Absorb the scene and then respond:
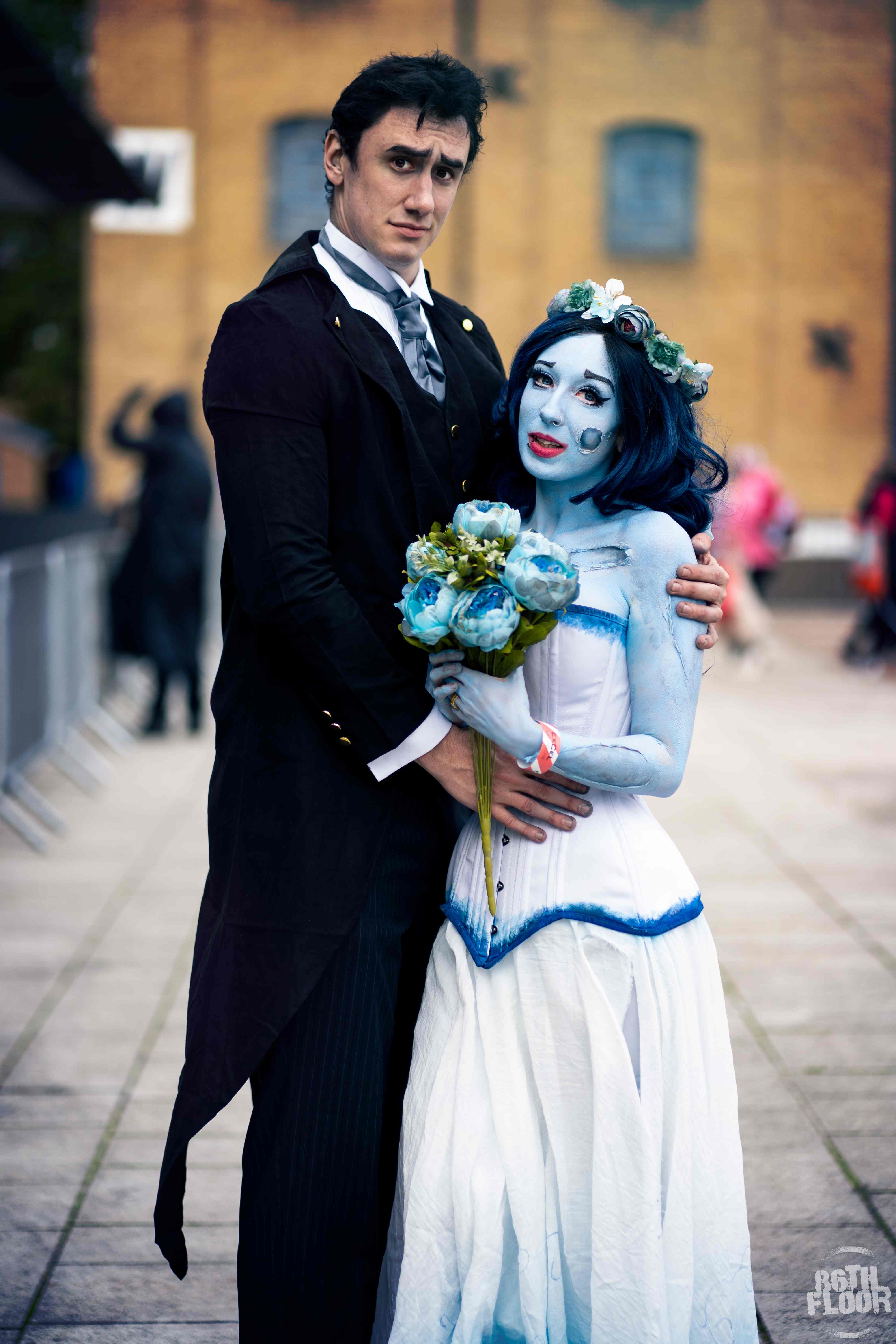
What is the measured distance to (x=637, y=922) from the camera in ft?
7.39

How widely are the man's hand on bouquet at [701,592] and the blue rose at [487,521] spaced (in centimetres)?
29

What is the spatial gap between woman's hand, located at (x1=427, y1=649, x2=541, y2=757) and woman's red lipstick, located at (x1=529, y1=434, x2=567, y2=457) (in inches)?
13.8

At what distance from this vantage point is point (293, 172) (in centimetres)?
1872

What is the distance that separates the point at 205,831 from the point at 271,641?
4955 millimetres

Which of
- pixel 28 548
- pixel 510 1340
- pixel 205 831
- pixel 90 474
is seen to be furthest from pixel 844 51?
pixel 510 1340

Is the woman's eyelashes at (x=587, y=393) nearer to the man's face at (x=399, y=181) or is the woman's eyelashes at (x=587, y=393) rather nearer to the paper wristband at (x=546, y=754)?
the man's face at (x=399, y=181)

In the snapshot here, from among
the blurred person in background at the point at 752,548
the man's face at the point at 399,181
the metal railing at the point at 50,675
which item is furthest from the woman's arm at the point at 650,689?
the blurred person in background at the point at 752,548

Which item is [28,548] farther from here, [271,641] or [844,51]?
[844,51]

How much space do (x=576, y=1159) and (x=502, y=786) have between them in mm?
577

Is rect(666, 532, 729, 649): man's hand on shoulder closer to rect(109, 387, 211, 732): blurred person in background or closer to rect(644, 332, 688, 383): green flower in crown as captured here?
rect(644, 332, 688, 383): green flower in crown

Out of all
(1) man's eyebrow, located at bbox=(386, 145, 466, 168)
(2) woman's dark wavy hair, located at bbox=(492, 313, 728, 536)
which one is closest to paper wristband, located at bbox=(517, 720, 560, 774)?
(2) woman's dark wavy hair, located at bbox=(492, 313, 728, 536)

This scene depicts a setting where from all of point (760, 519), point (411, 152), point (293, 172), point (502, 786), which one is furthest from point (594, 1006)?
point (293, 172)

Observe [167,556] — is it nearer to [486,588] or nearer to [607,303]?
[607,303]

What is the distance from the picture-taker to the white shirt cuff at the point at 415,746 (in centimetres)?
223
